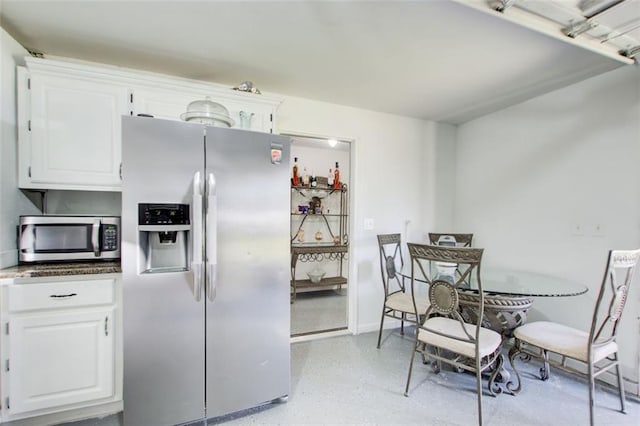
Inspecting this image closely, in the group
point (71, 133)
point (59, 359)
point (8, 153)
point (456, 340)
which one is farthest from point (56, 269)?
point (456, 340)

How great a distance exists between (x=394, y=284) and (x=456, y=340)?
4.73ft

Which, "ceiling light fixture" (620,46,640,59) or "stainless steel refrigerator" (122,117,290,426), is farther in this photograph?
"ceiling light fixture" (620,46,640,59)

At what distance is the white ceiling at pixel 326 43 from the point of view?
1.56 m

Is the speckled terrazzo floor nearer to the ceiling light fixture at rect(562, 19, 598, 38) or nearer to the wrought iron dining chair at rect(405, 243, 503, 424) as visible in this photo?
the wrought iron dining chair at rect(405, 243, 503, 424)

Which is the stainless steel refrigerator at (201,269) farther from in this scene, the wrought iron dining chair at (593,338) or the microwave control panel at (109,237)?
the wrought iron dining chair at (593,338)

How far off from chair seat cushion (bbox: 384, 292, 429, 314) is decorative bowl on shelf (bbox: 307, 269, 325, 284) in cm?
169

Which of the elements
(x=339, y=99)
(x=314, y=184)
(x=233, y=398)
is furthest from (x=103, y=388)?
(x=314, y=184)

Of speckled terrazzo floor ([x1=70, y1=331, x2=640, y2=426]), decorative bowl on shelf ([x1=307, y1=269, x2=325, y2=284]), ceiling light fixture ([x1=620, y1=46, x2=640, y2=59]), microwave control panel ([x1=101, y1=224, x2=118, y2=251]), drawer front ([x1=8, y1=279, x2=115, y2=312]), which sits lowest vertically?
speckled terrazzo floor ([x1=70, y1=331, x2=640, y2=426])

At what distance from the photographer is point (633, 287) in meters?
2.05

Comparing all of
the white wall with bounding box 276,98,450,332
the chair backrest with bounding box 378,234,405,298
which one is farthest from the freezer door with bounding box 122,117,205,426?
the chair backrest with bounding box 378,234,405,298

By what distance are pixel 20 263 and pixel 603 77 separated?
14.6ft

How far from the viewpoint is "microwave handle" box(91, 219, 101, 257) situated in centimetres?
189

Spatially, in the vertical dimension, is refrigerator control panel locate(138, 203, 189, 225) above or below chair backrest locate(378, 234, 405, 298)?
above

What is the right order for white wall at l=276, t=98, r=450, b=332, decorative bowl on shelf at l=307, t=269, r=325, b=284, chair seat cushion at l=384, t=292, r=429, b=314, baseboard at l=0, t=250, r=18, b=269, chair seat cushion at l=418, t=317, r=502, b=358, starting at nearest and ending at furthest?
baseboard at l=0, t=250, r=18, b=269 < chair seat cushion at l=418, t=317, r=502, b=358 < chair seat cushion at l=384, t=292, r=429, b=314 < white wall at l=276, t=98, r=450, b=332 < decorative bowl on shelf at l=307, t=269, r=325, b=284
